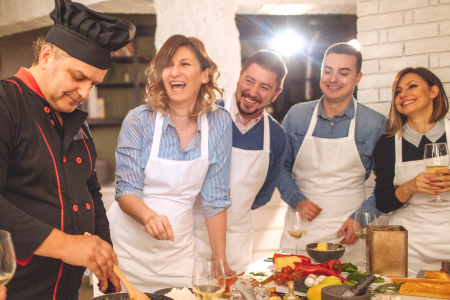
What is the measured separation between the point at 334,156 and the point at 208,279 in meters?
1.62

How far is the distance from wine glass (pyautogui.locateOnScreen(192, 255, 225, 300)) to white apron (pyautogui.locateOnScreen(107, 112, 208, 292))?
83 cm

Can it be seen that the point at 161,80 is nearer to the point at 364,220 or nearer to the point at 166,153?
the point at 166,153

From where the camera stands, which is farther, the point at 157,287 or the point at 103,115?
the point at 103,115

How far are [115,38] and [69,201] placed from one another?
1.86 ft

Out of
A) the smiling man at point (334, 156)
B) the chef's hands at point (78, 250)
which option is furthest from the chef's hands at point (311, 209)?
the chef's hands at point (78, 250)

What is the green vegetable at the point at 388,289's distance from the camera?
145 cm

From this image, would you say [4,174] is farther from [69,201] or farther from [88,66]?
[88,66]

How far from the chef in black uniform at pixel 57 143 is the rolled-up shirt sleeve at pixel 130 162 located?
47 cm

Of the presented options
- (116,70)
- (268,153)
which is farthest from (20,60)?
(268,153)

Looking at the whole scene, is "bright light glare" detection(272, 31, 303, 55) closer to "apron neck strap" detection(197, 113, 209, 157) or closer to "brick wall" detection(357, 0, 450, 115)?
"brick wall" detection(357, 0, 450, 115)

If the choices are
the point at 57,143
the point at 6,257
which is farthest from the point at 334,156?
the point at 6,257

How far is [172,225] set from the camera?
1.99 m

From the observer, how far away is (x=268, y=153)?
97.7 inches

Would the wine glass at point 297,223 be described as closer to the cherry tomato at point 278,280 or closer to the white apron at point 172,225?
the cherry tomato at point 278,280
